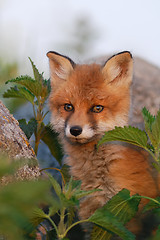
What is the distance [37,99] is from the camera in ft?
9.98

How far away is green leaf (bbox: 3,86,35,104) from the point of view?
2.96m

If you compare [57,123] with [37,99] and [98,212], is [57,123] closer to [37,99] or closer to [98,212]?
[37,99]

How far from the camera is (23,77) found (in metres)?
2.78

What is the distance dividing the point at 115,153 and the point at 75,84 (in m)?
0.68

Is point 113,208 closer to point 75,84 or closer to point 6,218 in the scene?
point 75,84

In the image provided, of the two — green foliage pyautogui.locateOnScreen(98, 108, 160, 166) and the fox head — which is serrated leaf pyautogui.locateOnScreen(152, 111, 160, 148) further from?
the fox head

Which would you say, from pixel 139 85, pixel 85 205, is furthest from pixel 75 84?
pixel 139 85

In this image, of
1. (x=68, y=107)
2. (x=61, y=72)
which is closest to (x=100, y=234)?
(x=68, y=107)

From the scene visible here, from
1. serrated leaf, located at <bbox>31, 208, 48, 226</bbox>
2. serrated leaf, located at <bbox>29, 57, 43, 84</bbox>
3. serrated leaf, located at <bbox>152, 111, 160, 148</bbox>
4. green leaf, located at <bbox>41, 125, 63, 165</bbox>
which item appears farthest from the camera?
green leaf, located at <bbox>41, 125, 63, 165</bbox>

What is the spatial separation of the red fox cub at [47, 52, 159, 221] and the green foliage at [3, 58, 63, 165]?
248 millimetres

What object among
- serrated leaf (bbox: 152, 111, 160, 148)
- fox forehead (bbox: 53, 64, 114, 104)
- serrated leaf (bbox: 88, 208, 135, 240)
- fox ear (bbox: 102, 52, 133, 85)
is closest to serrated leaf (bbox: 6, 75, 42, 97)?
fox forehead (bbox: 53, 64, 114, 104)

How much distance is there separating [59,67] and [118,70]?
56cm

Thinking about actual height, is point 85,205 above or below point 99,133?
below

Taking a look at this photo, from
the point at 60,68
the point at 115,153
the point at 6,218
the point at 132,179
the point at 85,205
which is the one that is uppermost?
the point at 60,68
